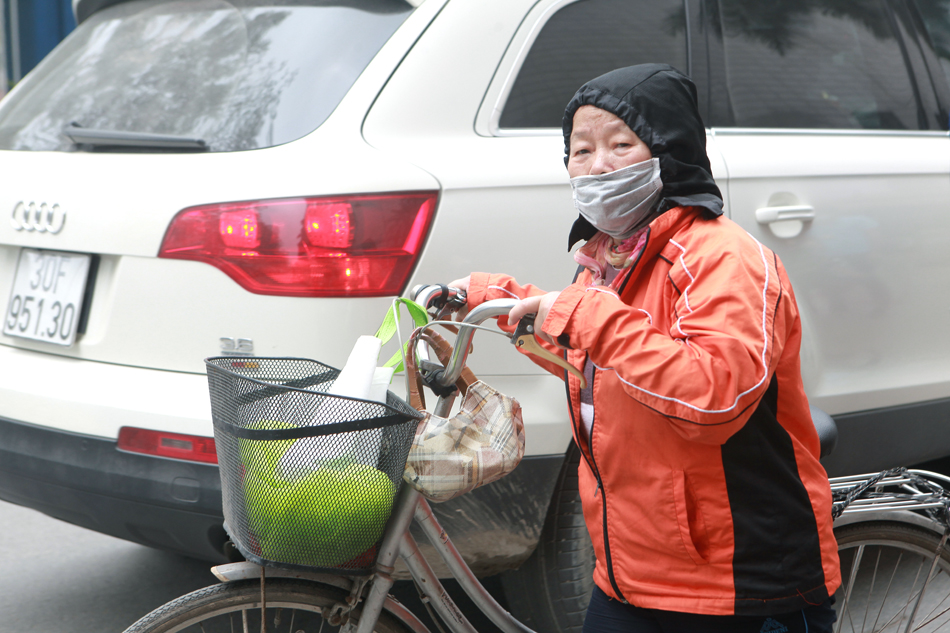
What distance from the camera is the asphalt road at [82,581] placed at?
9.71ft

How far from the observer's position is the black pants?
5.34ft

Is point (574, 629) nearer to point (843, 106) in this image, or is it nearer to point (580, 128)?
point (580, 128)

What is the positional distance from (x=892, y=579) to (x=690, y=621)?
0.82m

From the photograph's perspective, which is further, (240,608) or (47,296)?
(47,296)

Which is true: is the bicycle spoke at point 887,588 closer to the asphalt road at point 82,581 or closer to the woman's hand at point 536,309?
the asphalt road at point 82,581

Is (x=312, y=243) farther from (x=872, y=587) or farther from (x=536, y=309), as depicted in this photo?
(x=872, y=587)

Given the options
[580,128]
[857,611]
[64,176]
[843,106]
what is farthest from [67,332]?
[843,106]

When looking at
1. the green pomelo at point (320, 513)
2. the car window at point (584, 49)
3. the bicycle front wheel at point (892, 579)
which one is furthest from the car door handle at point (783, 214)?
the green pomelo at point (320, 513)

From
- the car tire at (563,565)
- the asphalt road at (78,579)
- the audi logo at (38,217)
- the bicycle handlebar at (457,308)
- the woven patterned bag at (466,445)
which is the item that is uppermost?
the bicycle handlebar at (457,308)

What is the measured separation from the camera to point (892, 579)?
7.14 ft

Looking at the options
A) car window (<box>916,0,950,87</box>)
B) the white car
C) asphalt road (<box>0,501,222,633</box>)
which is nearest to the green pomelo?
the white car

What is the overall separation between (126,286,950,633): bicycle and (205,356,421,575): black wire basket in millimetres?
10

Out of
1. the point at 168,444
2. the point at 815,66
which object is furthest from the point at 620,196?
the point at 815,66

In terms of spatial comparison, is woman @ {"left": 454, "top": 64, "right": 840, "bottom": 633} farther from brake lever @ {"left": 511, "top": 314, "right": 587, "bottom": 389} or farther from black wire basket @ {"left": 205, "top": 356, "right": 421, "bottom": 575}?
black wire basket @ {"left": 205, "top": 356, "right": 421, "bottom": 575}
